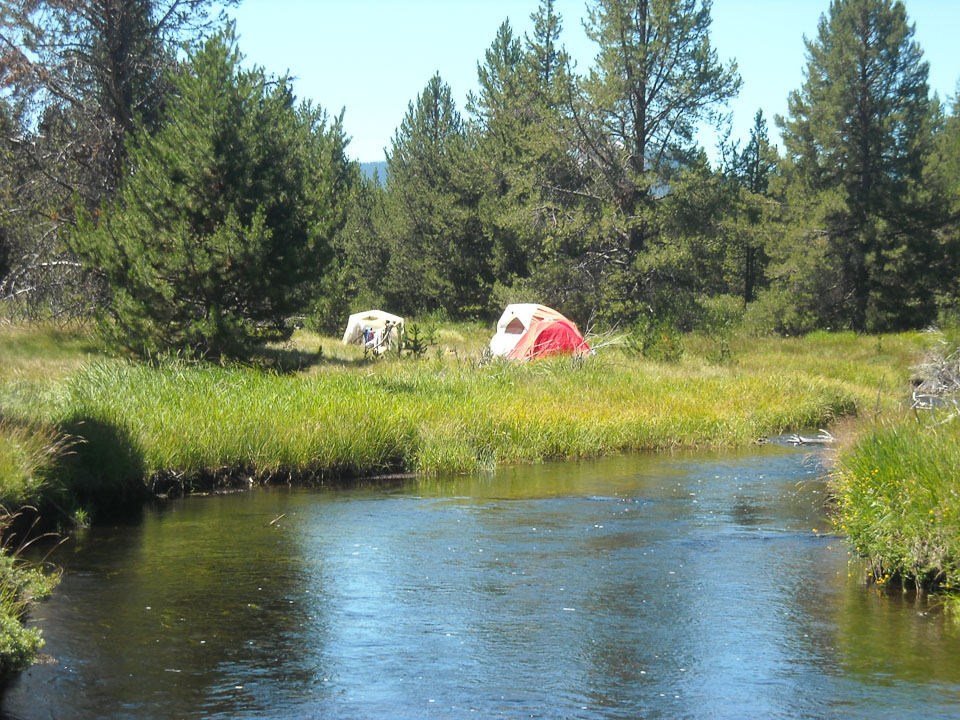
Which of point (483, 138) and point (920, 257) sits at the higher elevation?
point (483, 138)

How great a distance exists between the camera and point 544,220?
37.9m

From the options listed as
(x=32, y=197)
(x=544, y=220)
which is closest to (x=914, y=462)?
(x=32, y=197)

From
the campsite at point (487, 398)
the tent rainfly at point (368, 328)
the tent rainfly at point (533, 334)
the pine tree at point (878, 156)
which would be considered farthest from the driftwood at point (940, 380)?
the tent rainfly at point (368, 328)

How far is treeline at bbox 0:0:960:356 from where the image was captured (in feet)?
73.9

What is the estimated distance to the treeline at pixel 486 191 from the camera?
2253 cm

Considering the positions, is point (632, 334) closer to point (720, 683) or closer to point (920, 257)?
point (920, 257)

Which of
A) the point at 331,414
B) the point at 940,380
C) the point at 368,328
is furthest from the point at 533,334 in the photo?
the point at 331,414

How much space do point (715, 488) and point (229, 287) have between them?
466 inches

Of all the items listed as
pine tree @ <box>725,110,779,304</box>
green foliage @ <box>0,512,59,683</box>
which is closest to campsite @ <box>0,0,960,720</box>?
green foliage @ <box>0,512,59,683</box>

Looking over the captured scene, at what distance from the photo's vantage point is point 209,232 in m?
22.9

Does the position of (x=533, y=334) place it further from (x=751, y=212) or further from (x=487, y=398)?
(x=751, y=212)

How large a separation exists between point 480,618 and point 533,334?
2116cm

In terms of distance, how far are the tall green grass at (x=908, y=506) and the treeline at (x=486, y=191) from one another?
14.2 m

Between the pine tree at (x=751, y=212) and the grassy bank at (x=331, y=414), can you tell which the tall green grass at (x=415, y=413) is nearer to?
the grassy bank at (x=331, y=414)
